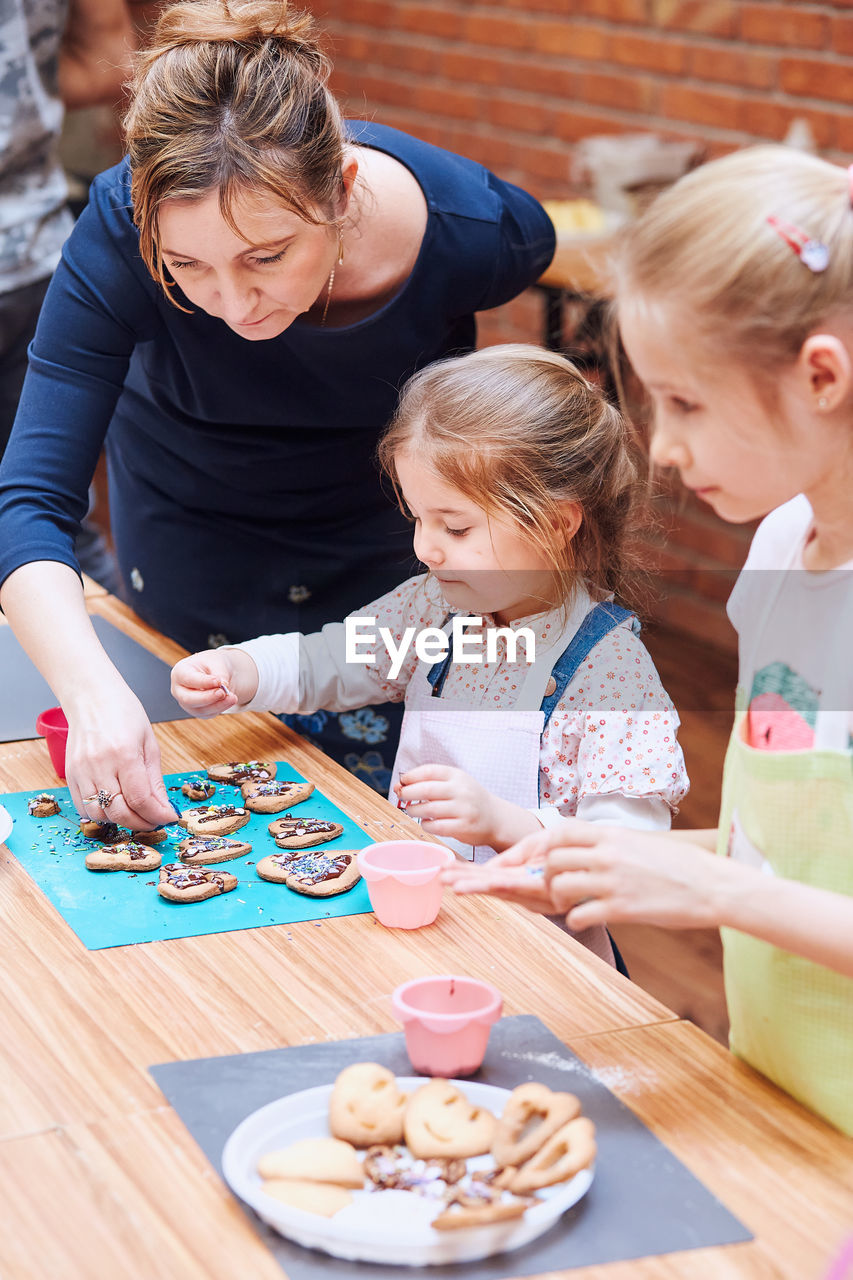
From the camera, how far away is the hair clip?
838mm

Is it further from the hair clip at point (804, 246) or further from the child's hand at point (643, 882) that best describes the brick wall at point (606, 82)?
the child's hand at point (643, 882)

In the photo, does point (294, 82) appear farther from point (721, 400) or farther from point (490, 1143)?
point (490, 1143)

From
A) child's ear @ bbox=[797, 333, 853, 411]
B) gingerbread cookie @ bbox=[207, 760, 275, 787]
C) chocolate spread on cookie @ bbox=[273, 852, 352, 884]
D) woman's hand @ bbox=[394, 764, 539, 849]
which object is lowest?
chocolate spread on cookie @ bbox=[273, 852, 352, 884]

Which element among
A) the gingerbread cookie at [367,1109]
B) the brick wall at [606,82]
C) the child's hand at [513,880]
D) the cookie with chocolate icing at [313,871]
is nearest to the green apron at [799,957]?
the child's hand at [513,880]

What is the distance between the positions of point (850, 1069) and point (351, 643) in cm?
87

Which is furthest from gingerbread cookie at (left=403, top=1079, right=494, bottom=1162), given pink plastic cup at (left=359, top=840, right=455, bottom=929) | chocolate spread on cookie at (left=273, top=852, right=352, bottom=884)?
chocolate spread on cookie at (left=273, top=852, right=352, bottom=884)

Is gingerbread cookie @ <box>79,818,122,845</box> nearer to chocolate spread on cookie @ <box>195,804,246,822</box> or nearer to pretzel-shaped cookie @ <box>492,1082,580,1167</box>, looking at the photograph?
chocolate spread on cookie @ <box>195,804,246,822</box>

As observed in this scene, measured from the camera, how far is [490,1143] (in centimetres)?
84

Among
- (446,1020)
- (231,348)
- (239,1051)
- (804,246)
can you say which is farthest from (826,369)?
(231,348)

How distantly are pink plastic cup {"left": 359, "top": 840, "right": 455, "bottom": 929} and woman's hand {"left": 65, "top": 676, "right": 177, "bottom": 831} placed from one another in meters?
0.24

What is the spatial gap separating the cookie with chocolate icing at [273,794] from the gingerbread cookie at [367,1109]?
50 centimetres

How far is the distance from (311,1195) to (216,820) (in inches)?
22.2

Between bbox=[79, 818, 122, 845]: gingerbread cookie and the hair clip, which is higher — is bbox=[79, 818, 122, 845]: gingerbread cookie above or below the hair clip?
below

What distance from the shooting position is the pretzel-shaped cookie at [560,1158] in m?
0.80
